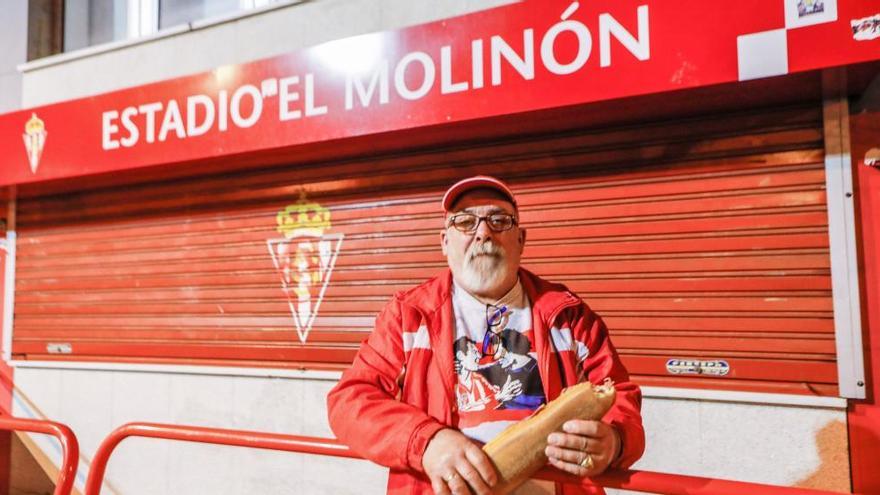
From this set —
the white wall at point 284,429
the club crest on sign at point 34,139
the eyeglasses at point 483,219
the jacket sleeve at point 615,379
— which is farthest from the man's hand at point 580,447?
the club crest on sign at point 34,139

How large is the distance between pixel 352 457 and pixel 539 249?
8.24 ft

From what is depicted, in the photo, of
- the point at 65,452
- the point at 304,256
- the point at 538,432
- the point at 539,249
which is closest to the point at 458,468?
the point at 538,432

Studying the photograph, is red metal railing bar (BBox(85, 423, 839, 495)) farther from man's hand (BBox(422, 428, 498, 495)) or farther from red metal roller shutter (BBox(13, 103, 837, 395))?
red metal roller shutter (BBox(13, 103, 837, 395))

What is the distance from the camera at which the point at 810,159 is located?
3.66 meters

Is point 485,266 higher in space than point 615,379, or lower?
higher

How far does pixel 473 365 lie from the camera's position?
79.8 inches

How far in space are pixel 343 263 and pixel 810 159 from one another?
3435 millimetres

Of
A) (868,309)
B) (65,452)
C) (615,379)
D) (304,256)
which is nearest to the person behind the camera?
(615,379)

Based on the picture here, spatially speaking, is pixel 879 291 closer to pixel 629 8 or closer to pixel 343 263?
pixel 629 8

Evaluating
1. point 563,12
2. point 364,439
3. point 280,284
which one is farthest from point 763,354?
point 280,284

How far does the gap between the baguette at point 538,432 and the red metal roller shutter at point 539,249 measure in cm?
255

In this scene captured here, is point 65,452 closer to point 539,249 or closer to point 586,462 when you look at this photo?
point 586,462

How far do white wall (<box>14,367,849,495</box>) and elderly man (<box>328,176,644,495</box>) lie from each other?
2173mm

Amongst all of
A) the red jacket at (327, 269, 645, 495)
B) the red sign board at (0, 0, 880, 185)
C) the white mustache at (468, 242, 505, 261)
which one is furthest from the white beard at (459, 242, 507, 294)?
the red sign board at (0, 0, 880, 185)
